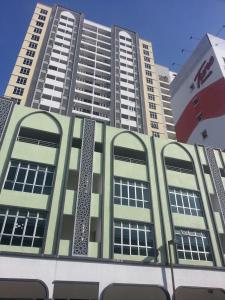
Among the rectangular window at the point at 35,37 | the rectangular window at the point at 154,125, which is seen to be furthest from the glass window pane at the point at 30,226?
the rectangular window at the point at 35,37

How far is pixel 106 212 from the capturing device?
2156 centimetres

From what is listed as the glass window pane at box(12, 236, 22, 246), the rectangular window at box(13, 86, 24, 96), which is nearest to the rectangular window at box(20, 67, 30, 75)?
the rectangular window at box(13, 86, 24, 96)

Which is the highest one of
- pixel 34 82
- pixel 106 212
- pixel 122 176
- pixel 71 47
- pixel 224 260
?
pixel 71 47

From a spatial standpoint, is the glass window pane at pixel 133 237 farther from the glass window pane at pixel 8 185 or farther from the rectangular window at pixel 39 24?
the rectangular window at pixel 39 24

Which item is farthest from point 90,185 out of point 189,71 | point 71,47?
point 71,47

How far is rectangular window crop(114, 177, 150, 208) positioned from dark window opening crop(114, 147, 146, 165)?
9.25 feet

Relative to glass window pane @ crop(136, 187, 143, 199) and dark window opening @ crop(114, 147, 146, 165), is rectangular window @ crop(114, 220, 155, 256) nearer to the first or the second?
glass window pane @ crop(136, 187, 143, 199)

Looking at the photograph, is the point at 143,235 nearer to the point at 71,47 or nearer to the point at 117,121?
the point at 117,121

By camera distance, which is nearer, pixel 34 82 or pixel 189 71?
pixel 34 82

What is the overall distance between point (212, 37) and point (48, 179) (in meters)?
42.5

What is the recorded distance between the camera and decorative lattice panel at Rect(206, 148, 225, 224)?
2589 cm

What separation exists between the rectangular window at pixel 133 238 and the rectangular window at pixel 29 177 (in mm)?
6216

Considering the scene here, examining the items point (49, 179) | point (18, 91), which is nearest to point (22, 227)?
point (49, 179)

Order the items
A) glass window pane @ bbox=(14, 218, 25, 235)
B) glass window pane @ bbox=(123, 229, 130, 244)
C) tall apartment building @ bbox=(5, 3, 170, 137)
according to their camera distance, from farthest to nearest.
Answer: tall apartment building @ bbox=(5, 3, 170, 137)
glass window pane @ bbox=(123, 229, 130, 244)
glass window pane @ bbox=(14, 218, 25, 235)
